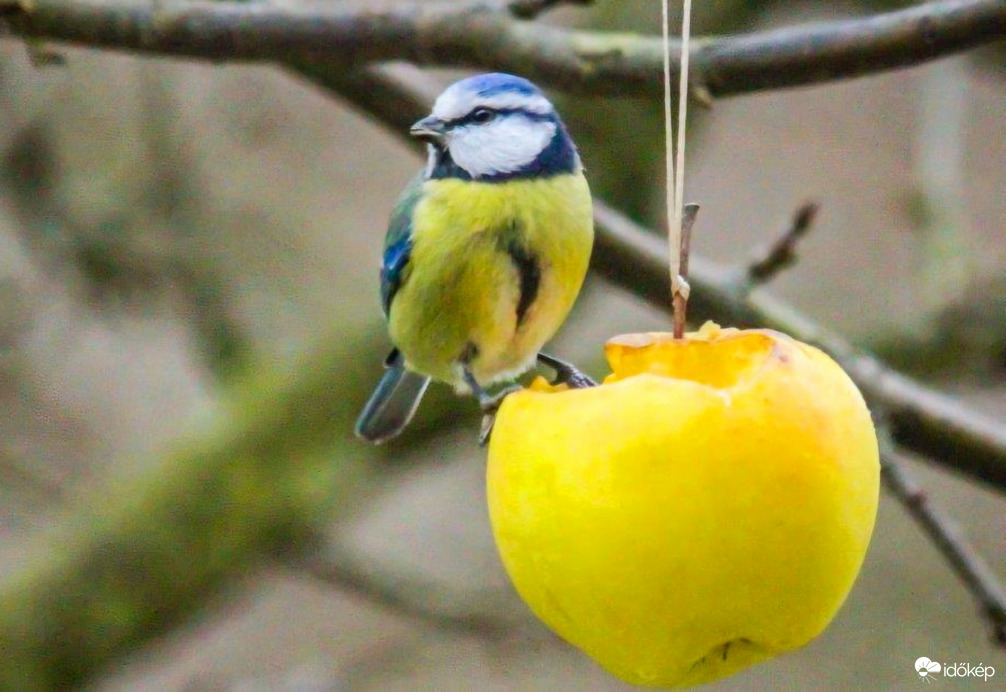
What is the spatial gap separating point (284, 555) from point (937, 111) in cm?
151

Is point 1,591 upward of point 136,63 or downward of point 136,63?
downward

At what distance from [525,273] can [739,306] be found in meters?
0.56

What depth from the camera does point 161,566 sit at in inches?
81.3

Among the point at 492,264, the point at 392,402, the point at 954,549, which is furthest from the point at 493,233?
the point at 954,549

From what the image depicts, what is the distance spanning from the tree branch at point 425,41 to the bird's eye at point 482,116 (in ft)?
0.42

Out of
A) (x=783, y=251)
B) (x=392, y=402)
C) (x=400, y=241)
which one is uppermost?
(x=400, y=241)

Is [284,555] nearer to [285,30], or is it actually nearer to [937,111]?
[285,30]

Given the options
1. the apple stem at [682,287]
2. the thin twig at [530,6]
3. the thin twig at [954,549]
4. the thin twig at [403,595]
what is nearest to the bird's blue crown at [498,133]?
the thin twig at [530,6]

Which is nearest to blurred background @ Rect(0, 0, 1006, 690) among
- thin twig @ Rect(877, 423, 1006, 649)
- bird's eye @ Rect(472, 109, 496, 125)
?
thin twig @ Rect(877, 423, 1006, 649)

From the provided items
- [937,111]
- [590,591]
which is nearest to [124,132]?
[937,111]

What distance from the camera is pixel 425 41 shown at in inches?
48.3

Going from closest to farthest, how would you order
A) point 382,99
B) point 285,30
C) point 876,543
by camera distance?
1. point 285,30
2. point 382,99
3. point 876,543

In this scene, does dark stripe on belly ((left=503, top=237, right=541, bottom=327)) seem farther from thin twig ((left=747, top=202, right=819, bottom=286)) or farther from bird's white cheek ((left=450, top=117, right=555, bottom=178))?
thin twig ((left=747, top=202, right=819, bottom=286))

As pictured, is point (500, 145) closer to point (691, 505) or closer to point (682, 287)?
point (682, 287)
